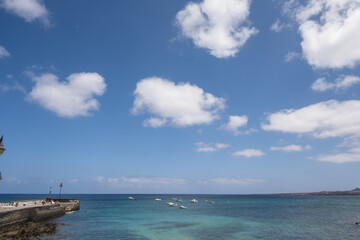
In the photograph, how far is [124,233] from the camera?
3344cm

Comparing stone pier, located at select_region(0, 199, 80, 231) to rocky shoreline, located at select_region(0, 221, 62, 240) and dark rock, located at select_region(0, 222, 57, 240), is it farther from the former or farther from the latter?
dark rock, located at select_region(0, 222, 57, 240)

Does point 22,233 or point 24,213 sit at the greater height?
point 24,213

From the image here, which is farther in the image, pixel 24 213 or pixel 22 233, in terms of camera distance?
pixel 24 213

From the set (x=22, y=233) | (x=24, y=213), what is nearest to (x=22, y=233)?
(x=22, y=233)

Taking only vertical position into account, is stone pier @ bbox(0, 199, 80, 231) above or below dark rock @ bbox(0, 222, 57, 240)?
above

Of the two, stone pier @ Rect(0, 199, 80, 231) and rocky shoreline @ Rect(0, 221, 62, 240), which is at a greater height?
stone pier @ Rect(0, 199, 80, 231)

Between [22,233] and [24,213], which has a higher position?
[24,213]

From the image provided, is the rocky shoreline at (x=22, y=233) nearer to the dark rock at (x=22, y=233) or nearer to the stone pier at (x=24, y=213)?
the dark rock at (x=22, y=233)

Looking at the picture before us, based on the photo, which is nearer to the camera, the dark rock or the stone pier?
the dark rock

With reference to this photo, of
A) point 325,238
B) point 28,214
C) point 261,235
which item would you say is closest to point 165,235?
point 261,235

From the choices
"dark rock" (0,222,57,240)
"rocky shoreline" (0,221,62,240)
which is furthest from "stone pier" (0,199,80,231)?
"dark rock" (0,222,57,240)

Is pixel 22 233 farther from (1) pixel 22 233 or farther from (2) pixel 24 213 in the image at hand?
(2) pixel 24 213

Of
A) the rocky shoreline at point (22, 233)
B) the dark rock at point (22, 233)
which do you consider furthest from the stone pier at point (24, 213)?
the dark rock at point (22, 233)

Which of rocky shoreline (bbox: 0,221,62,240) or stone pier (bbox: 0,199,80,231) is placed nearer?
rocky shoreline (bbox: 0,221,62,240)
